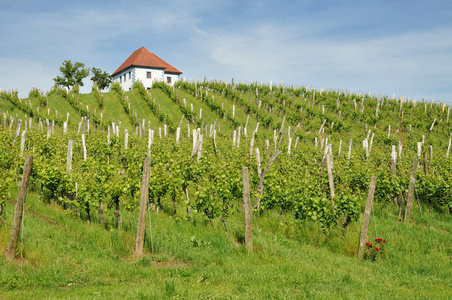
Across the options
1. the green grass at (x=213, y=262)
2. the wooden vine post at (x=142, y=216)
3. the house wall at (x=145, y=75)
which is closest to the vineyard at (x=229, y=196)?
the green grass at (x=213, y=262)

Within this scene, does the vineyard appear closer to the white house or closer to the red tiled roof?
the white house

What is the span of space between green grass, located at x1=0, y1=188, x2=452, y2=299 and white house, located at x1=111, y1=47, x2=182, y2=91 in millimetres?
47372

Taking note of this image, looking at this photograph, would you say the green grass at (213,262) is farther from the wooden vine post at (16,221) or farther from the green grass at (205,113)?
the green grass at (205,113)

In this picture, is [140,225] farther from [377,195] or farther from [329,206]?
[377,195]

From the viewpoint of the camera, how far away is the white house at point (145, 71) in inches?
2160

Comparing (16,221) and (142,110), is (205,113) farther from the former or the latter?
(16,221)

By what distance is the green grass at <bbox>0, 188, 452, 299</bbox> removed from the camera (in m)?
5.66

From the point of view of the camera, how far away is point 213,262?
713cm

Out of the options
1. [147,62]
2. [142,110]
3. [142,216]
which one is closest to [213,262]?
[142,216]

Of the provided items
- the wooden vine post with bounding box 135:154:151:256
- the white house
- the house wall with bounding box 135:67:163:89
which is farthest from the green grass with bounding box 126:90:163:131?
the wooden vine post with bounding box 135:154:151:256

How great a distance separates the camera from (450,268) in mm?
7242

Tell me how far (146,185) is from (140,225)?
959mm

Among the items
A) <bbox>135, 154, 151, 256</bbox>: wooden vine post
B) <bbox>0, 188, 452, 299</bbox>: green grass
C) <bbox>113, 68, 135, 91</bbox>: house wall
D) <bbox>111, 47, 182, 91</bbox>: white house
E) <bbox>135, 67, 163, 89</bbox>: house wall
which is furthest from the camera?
<bbox>113, 68, 135, 91</bbox>: house wall

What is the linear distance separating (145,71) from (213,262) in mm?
53039
